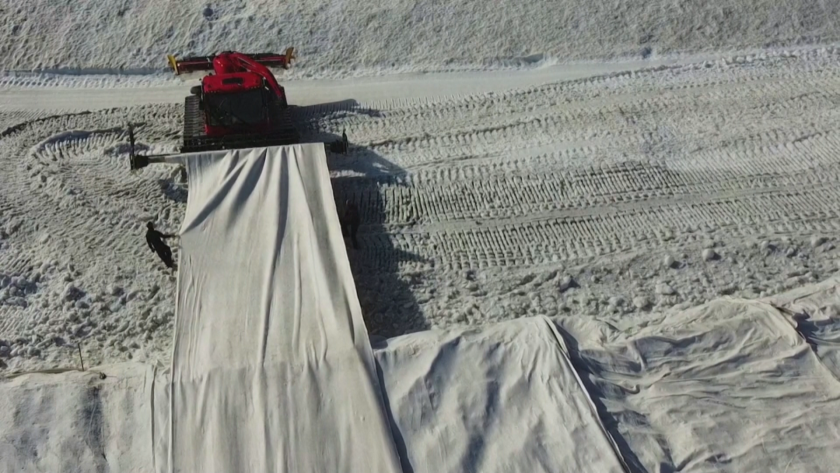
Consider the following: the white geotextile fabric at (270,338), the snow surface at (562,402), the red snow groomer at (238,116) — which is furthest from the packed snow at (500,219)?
the red snow groomer at (238,116)

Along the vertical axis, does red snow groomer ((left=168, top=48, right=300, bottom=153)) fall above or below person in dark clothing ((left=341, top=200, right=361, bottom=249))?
above

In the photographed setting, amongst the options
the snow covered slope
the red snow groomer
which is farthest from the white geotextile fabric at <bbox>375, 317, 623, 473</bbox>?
the snow covered slope

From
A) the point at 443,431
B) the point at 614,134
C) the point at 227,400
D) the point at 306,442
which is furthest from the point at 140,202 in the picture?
the point at 614,134

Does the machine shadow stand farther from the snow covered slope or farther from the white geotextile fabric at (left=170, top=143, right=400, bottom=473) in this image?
the snow covered slope

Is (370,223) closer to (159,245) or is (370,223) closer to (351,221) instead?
(351,221)

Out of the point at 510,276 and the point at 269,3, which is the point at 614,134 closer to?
the point at 510,276

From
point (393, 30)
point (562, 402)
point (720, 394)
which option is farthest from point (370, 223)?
point (393, 30)

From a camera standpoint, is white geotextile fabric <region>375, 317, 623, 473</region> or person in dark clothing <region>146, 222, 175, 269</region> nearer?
white geotextile fabric <region>375, 317, 623, 473</region>
